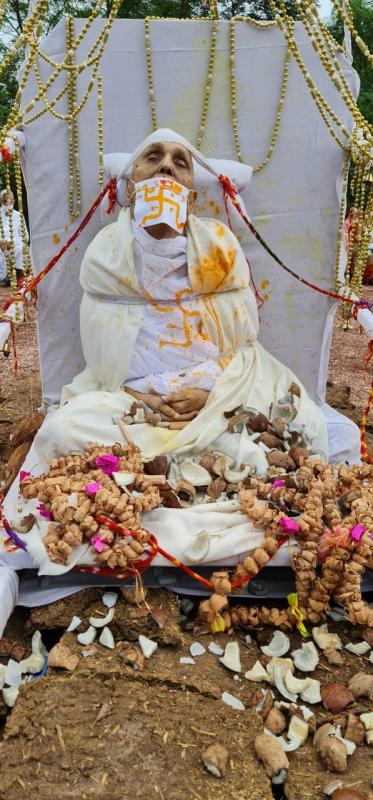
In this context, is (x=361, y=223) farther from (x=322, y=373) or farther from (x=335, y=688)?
(x=335, y=688)

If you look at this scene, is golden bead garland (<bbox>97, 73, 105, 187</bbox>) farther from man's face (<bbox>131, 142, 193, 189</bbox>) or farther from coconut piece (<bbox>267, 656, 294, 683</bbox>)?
coconut piece (<bbox>267, 656, 294, 683</bbox>)

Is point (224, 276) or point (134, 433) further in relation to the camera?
point (224, 276)

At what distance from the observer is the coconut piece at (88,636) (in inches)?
78.9

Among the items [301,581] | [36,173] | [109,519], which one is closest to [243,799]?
[301,581]

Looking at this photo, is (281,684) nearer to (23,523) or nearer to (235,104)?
(23,523)

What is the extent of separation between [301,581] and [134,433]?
3.09 ft

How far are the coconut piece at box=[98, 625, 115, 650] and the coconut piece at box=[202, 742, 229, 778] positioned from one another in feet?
1.64

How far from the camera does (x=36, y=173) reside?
3.48 metres

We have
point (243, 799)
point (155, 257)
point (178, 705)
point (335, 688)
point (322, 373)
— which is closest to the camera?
point (243, 799)

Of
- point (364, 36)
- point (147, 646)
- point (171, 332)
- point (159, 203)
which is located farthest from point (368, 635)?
point (364, 36)

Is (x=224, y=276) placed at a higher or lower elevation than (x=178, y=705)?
higher

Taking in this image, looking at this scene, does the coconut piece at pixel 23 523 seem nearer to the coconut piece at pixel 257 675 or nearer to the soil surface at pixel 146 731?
the soil surface at pixel 146 731

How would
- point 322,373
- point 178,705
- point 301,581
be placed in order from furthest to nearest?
point 322,373
point 301,581
point 178,705

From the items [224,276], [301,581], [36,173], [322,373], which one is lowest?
[322,373]
